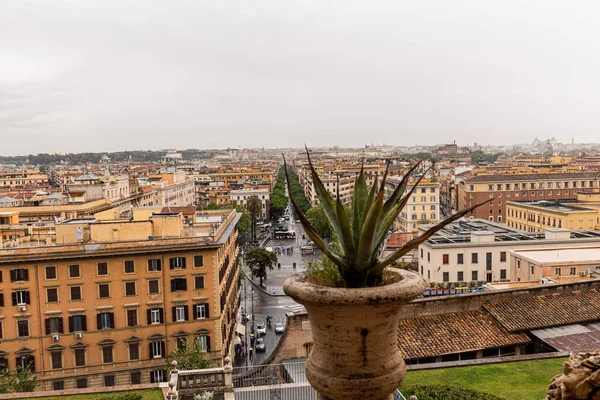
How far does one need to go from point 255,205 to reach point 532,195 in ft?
143

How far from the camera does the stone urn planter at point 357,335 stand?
16.9 ft

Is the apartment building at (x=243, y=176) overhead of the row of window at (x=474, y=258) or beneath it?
overhead

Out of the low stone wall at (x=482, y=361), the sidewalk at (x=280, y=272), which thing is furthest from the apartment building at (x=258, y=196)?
the low stone wall at (x=482, y=361)

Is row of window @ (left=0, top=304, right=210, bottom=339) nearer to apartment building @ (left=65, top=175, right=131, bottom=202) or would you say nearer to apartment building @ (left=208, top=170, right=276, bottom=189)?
apartment building @ (left=65, top=175, right=131, bottom=202)

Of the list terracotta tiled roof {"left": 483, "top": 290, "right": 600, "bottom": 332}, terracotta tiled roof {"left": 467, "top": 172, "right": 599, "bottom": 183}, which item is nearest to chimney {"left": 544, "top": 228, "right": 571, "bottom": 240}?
terracotta tiled roof {"left": 483, "top": 290, "right": 600, "bottom": 332}

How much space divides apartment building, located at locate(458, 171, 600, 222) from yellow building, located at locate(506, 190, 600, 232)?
43.9ft

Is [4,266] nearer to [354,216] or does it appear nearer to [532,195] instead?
[354,216]

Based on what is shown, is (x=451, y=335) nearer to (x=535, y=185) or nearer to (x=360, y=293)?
(x=360, y=293)

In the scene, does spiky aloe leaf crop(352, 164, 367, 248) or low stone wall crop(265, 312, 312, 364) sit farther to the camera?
low stone wall crop(265, 312, 312, 364)

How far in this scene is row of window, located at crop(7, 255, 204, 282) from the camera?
29.3m

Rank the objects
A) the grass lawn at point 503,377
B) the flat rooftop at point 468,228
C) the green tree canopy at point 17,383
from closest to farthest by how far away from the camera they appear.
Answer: the grass lawn at point 503,377
the green tree canopy at point 17,383
the flat rooftop at point 468,228

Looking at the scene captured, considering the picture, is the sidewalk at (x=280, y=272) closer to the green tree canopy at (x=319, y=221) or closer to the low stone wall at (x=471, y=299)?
the green tree canopy at (x=319, y=221)

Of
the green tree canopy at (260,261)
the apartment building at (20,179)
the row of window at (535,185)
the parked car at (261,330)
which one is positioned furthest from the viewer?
the apartment building at (20,179)

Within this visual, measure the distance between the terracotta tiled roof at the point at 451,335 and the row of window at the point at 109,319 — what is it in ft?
48.2
